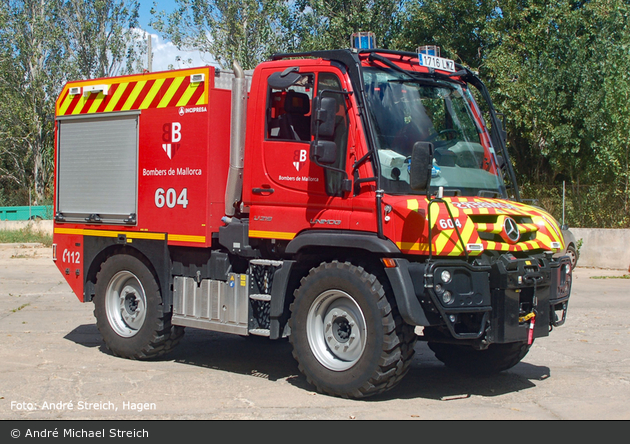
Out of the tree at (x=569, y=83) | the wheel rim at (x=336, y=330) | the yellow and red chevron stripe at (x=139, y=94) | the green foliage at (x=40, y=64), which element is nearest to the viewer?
the wheel rim at (x=336, y=330)

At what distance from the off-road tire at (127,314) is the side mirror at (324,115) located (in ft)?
10.2

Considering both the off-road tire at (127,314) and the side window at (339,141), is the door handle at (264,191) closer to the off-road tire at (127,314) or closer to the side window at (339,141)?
the side window at (339,141)

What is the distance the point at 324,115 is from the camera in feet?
20.9

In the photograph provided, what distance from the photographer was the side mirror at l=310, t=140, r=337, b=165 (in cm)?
645

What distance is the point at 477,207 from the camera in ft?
20.5

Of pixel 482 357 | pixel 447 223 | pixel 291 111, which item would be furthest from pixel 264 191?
pixel 482 357

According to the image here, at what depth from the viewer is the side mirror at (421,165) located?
5984 millimetres

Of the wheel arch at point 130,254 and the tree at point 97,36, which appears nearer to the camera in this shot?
the wheel arch at point 130,254

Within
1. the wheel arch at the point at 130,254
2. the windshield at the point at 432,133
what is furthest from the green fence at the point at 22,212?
the windshield at the point at 432,133

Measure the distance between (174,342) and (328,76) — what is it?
12.0 ft

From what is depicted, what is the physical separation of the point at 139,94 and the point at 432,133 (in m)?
3.57

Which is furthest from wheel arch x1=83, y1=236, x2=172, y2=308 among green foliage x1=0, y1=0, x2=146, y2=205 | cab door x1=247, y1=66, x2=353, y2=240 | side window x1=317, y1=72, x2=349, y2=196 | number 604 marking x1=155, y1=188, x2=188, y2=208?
green foliage x1=0, y1=0, x2=146, y2=205
